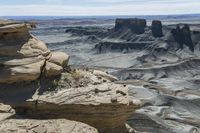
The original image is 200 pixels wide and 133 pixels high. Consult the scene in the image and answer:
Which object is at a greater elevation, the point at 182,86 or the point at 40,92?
the point at 40,92

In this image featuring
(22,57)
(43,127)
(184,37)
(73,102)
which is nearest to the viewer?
(43,127)

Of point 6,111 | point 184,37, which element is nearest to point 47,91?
point 6,111

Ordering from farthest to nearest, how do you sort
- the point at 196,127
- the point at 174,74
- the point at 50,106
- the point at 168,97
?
the point at 174,74
the point at 168,97
the point at 196,127
the point at 50,106

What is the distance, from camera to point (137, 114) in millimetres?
36062

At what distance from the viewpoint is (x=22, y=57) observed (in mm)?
16922

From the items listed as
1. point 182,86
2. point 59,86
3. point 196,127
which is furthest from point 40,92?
point 182,86

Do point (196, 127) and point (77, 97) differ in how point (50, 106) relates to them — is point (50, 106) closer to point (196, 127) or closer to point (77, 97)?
point (77, 97)

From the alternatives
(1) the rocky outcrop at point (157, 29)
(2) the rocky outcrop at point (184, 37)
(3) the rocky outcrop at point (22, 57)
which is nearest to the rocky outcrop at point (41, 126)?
(3) the rocky outcrop at point (22, 57)

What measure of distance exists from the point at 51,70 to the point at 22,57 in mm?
1206

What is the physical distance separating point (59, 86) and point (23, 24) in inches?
115

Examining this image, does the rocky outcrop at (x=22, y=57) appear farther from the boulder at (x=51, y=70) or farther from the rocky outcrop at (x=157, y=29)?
the rocky outcrop at (x=157, y=29)

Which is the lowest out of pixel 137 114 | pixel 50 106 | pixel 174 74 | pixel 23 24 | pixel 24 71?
pixel 174 74

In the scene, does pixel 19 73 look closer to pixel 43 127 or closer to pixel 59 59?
pixel 59 59

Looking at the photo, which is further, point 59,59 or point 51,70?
point 59,59
